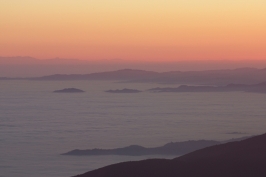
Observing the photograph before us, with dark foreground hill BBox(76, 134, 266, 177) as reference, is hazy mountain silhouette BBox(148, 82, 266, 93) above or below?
above

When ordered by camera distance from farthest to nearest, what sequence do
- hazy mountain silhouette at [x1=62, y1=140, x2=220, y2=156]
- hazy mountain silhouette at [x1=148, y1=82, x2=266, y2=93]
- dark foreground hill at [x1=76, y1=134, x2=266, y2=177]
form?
1. hazy mountain silhouette at [x1=148, y1=82, x2=266, y2=93]
2. hazy mountain silhouette at [x1=62, y1=140, x2=220, y2=156]
3. dark foreground hill at [x1=76, y1=134, x2=266, y2=177]

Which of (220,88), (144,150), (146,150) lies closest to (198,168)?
(144,150)

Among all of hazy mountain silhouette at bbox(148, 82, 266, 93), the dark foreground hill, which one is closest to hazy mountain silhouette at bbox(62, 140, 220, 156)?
the dark foreground hill

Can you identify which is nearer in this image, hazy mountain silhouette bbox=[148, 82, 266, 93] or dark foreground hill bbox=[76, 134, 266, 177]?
dark foreground hill bbox=[76, 134, 266, 177]

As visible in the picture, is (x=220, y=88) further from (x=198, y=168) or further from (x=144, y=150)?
(x=198, y=168)

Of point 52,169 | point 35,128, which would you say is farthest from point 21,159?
point 35,128

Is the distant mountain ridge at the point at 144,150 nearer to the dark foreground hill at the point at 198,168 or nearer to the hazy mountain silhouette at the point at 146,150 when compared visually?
the hazy mountain silhouette at the point at 146,150

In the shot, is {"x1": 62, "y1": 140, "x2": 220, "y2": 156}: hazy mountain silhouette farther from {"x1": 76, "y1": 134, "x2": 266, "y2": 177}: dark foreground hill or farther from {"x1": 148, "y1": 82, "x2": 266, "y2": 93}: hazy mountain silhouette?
{"x1": 148, "y1": 82, "x2": 266, "y2": 93}: hazy mountain silhouette

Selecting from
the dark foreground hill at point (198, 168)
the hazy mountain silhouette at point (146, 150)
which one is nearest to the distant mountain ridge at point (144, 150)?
the hazy mountain silhouette at point (146, 150)

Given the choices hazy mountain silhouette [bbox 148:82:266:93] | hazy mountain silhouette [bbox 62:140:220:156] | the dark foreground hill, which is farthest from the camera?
hazy mountain silhouette [bbox 148:82:266:93]

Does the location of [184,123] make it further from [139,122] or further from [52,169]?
[52,169]

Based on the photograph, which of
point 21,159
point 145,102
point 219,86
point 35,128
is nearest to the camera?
point 21,159
